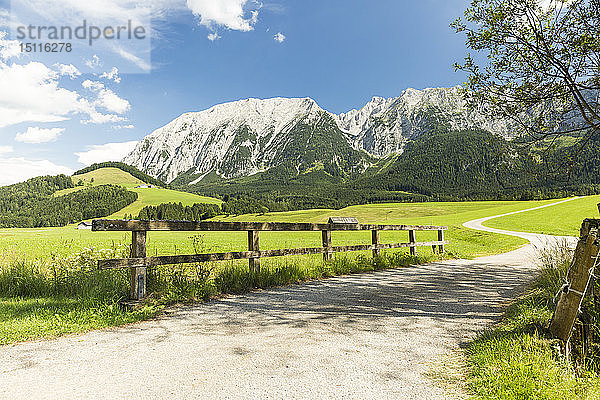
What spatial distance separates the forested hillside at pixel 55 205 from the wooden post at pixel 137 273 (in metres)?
177

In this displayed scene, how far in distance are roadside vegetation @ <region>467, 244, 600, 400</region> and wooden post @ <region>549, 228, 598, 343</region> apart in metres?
0.14

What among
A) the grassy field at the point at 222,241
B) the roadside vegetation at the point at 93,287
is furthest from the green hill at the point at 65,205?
the roadside vegetation at the point at 93,287

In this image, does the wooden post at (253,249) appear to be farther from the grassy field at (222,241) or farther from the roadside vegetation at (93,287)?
the grassy field at (222,241)

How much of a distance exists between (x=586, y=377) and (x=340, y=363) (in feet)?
7.65

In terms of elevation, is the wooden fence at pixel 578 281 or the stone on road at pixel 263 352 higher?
the wooden fence at pixel 578 281

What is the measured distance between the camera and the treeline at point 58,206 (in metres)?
157

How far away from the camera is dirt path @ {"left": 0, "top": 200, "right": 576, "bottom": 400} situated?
132 inches

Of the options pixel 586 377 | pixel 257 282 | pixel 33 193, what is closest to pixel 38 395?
pixel 586 377

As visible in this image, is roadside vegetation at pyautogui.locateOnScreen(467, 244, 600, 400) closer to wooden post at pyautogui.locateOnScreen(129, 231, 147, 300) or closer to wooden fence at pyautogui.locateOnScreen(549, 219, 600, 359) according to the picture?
wooden fence at pyautogui.locateOnScreen(549, 219, 600, 359)

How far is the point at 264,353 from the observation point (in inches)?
169

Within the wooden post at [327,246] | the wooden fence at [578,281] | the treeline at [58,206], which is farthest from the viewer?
the treeline at [58,206]

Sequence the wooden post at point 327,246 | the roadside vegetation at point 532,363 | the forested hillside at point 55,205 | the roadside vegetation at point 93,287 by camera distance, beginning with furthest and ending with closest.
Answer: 1. the forested hillside at point 55,205
2. the wooden post at point 327,246
3. the roadside vegetation at point 93,287
4. the roadside vegetation at point 532,363

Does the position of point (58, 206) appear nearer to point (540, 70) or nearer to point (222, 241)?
point (222, 241)

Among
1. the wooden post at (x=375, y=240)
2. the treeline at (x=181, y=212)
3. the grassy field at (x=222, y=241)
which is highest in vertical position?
the treeline at (x=181, y=212)
